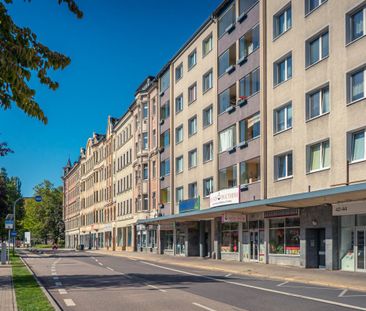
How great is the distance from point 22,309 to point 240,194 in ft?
81.8

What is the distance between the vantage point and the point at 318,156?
93.7ft

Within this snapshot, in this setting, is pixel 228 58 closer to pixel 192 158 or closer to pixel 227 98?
pixel 227 98

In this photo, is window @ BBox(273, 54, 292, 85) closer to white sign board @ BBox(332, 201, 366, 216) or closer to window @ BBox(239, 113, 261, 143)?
window @ BBox(239, 113, 261, 143)

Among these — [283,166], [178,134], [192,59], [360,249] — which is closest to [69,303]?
[360,249]

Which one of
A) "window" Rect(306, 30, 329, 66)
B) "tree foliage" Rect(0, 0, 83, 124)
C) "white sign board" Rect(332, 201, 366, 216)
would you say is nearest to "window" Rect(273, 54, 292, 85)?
"window" Rect(306, 30, 329, 66)

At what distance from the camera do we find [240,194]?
122ft

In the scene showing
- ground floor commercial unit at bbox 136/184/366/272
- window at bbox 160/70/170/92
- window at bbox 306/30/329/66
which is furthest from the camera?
window at bbox 160/70/170/92

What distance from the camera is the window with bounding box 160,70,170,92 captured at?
54.9 meters

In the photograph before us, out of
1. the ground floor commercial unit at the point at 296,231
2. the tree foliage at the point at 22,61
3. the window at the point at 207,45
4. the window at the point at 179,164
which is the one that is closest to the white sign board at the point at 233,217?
the ground floor commercial unit at the point at 296,231

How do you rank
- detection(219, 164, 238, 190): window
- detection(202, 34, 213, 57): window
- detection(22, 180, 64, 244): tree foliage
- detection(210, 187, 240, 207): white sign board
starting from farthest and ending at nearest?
detection(22, 180, 64, 244): tree foliage → detection(202, 34, 213, 57): window → detection(219, 164, 238, 190): window → detection(210, 187, 240, 207): white sign board

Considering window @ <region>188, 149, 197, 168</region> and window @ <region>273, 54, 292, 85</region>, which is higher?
window @ <region>273, 54, 292, 85</region>

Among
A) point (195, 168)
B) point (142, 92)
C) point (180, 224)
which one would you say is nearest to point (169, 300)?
point (195, 168)

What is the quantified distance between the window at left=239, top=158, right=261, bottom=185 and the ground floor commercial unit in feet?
6.43

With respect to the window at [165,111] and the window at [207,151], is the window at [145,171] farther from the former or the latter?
the window at [207,151]
